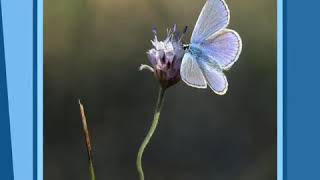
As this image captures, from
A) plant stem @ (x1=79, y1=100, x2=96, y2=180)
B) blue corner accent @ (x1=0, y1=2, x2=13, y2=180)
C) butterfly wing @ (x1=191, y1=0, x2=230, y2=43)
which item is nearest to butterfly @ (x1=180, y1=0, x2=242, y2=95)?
butterfly wing @ (x1=191, y1=0, x2=230, y2=43)

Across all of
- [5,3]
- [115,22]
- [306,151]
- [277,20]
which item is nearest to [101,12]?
[115,22]

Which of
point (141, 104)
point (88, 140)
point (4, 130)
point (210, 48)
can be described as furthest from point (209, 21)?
point (4, 130)

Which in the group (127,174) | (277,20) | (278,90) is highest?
(277,20)

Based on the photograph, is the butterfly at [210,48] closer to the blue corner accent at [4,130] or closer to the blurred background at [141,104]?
the blurred background at [141,104]

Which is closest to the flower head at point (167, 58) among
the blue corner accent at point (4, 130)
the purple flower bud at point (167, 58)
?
the purple flower bud at point (167, 58)

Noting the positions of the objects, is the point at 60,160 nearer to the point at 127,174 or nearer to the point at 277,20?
the point at 127,174

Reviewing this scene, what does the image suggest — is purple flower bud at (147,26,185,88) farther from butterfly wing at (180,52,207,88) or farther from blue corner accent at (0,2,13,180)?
blue corner accent at (0,2,13,180)

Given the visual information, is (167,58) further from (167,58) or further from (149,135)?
(149,135)

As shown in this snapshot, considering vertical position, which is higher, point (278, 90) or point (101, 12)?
point (101, 12)
